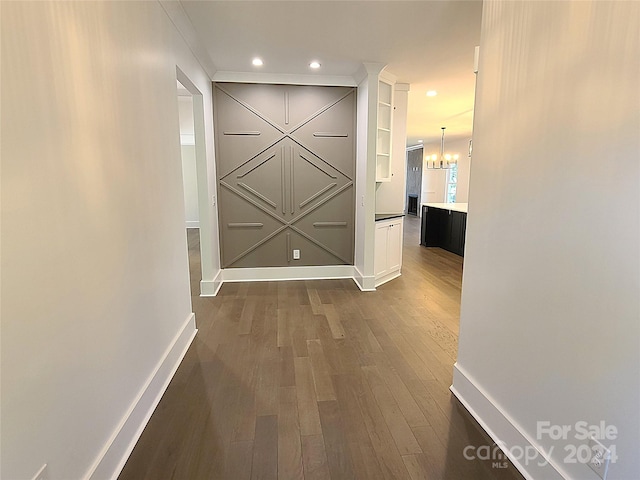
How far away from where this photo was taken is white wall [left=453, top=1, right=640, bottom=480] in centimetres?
116

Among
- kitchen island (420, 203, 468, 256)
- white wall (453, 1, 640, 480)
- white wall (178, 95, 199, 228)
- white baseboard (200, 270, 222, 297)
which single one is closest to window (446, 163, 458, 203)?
kitchen island (420, 203, 468, 256)

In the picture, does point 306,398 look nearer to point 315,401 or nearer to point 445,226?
point 315,401

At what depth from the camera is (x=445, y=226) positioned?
699 centimetres

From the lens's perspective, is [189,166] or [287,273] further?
[189,166]

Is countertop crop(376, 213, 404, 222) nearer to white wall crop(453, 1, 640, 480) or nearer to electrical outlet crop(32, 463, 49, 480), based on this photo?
white wall crop(453, 1, 640, 480)

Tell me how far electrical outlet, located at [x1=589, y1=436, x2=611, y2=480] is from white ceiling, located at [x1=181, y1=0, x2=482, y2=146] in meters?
2.71

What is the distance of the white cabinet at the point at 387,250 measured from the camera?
14.5ft

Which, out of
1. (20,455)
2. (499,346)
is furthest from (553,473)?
(20,455)

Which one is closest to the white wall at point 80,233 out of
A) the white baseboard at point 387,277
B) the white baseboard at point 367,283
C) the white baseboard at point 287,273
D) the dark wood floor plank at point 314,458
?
the dark wood floor plank at point 314,458

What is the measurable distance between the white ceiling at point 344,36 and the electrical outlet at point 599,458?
2.71 metres

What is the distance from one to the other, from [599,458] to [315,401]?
4.54ft

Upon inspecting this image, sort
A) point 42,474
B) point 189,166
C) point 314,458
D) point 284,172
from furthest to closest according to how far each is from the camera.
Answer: point 189,166 → point 284,172 → point 314,458 → point 42,474

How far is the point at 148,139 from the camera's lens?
6.89ft

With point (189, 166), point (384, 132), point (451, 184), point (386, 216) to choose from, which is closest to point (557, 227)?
point (386, 216)
